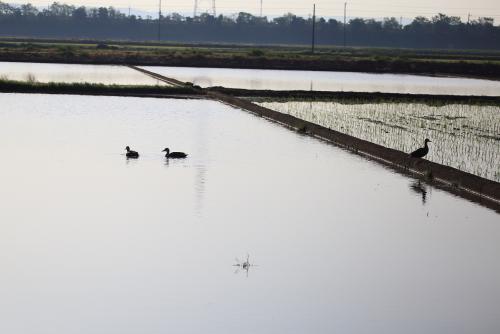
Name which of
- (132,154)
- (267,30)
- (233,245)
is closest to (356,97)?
(132,154)

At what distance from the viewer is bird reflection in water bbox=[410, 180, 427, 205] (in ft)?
45.5

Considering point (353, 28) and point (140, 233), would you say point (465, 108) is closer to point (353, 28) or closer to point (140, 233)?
point (140, 233)

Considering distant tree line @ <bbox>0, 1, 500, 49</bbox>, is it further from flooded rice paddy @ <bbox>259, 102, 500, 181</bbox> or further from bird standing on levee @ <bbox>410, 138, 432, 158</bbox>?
bird standing on levee @ <bbox>410, 138, 432, 158</bbox>

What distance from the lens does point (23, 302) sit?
789 cm

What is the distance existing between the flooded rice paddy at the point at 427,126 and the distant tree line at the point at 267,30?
11089 cm

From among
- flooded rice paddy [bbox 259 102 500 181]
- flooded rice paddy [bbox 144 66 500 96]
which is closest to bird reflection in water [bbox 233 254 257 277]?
flooded rice paddy [bbox 259 102 500 181]

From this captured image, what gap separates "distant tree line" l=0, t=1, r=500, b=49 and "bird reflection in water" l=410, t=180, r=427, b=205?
124 metres

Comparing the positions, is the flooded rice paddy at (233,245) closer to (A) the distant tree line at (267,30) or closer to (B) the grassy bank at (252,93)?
(B) the grassy bank at (252,93)

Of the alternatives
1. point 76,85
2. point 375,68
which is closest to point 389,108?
point 76,85

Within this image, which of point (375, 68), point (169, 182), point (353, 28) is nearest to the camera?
point (169, 182)

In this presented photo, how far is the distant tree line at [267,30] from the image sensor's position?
13950 centimetres

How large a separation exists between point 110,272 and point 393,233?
12.0 ft

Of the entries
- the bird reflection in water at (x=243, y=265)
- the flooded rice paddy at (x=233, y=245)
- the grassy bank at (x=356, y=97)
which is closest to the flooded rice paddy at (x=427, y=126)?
the grassy bank at (x=356, y=97)

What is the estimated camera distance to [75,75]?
40844 mm
